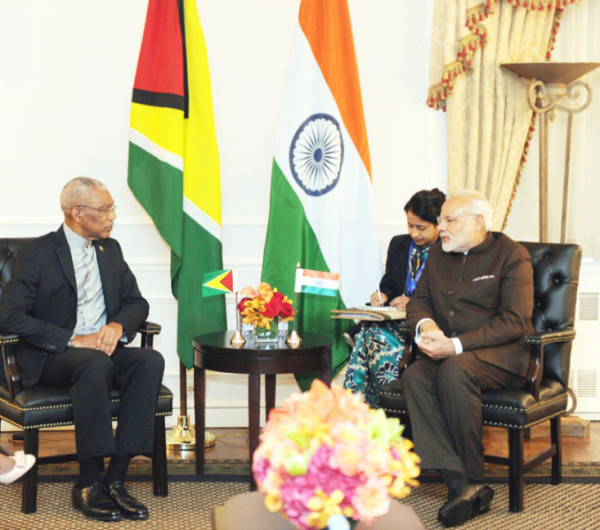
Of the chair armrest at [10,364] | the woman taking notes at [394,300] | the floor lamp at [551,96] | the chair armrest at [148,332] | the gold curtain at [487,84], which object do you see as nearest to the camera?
the chair armrest at [10,364]

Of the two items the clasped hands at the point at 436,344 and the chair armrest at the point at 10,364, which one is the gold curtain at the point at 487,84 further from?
the chair armrest at the point at 10,364

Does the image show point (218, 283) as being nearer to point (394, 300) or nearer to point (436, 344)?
point (394, 300)

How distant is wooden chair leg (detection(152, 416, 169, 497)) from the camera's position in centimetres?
333

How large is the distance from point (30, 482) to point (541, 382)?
A: 2145 millimetres

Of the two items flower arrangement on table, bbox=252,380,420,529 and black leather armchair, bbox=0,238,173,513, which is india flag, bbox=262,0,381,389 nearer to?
black leather armchair, bbox=0,238,173,513

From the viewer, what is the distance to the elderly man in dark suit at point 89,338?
3.12 m

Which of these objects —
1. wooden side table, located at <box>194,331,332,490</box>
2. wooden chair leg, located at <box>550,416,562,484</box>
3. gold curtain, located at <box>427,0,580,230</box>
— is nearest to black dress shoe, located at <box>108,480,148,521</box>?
wooden side table, located at <box>194,331,332,490</box>

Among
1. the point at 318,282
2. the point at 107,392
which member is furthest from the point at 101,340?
the point at 318,282

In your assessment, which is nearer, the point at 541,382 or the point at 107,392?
the point at 107,392

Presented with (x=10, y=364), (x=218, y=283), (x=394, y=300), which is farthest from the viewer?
(x=394, y=300)

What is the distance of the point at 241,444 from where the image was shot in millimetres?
4199

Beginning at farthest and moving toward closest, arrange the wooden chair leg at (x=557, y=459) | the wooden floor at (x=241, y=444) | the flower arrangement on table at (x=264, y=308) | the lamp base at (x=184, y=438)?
1. the lamp base at (x=184, y=438)
2. the wooden floor at (x=241, y=444)
3. the wooden chair leg at (x=557, y=459)
4. the flower arrangement on table at (x=264, y=308)

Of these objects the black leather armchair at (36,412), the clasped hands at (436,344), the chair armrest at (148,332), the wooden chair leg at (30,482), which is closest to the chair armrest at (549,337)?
the clasped hands at (436,344)

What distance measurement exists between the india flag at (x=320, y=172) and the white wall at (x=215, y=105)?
27cm
